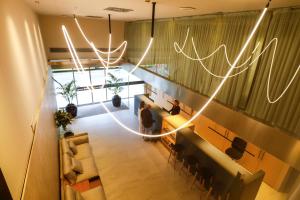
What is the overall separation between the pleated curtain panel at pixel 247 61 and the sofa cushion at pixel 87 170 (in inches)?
138

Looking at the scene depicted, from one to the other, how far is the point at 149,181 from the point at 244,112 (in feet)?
9.94

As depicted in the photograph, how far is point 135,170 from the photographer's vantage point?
5.36 metres

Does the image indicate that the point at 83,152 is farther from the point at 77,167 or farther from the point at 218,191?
the point at 218,191

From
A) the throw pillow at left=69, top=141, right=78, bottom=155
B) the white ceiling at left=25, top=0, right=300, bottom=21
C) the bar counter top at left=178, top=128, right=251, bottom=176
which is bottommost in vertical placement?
the throw pillow at left=69, top=141, right=78, bottom=155

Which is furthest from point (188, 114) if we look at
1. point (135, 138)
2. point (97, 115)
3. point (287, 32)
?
point (287, 32)

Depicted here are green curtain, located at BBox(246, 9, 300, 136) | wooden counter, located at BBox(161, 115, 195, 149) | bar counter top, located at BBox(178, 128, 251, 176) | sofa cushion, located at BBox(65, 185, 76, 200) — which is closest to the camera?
green curtain, located at BBox(246, 9, 300, 136)

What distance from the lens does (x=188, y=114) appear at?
25.3 ft

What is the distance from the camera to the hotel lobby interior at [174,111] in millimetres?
2361

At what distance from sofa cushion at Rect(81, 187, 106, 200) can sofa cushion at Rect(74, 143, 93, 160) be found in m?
1.27

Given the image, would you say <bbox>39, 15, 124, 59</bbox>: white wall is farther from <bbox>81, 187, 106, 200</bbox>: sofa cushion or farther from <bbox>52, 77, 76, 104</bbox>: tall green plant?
<bbox>81, 187, 106, 200</bbox>: sofa cushion

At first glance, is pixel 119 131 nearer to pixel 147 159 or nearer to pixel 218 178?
pixel 147 159

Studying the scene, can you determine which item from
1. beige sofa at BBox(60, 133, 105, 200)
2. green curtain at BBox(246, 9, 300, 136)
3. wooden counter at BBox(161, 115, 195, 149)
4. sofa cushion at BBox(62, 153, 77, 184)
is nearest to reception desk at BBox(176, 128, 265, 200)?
wooden counter at BBox(161, 115, 195, 149)

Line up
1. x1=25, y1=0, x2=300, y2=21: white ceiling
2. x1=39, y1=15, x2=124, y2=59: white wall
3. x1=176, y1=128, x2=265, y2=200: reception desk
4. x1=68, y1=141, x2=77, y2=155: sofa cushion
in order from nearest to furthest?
x1=25, y1=0, x2=300, y2=21: white ceiling < x1=176, y1=128, x2=265, y2=200: reception desk < x1=68, y1=141, x2=77, y2=155: sofa cushion < x1=39, y1=15, x2=124, y2=59: white wall

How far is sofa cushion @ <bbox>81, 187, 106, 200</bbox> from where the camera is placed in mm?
3814
